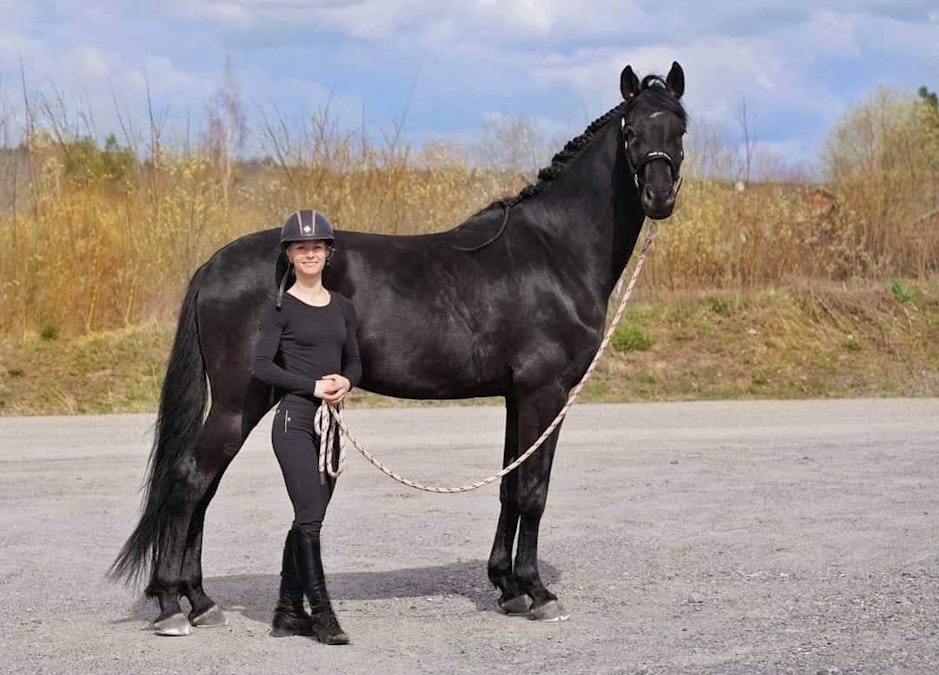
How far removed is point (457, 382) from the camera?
641 centimetres

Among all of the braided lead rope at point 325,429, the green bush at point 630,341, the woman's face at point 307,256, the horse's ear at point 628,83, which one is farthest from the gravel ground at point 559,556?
the green bush at point 630,341

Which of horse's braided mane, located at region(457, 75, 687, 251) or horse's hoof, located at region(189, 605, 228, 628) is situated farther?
horse's braided mane, located at region(457, 75, 687, 251)

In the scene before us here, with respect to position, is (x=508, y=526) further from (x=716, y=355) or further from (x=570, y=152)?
(x=716, y=355)

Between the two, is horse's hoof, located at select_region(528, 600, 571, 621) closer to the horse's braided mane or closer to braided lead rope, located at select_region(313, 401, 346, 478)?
braided lead rope, located at select_region(313, 401, 346, 478)

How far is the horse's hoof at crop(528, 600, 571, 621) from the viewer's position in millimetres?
6406

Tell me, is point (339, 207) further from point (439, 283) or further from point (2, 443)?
point (439, 283)

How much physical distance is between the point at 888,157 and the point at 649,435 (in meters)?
11.6

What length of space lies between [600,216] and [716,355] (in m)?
11.2

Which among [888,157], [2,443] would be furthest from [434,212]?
[888,157]

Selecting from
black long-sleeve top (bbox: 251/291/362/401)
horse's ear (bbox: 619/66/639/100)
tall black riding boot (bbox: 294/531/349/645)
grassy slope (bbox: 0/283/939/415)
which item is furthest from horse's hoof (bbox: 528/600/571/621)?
grassy slope (bbox: 0/283/939/415)

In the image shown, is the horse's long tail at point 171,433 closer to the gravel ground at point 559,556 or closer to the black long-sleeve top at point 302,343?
the gravel ground at point 559,556

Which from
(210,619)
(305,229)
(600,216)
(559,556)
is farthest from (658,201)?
(210,619)

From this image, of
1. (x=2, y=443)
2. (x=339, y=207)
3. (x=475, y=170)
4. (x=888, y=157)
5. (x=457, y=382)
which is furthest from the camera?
(x=888, y=157)

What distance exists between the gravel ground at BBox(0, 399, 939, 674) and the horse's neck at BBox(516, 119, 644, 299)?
171 centimetres
